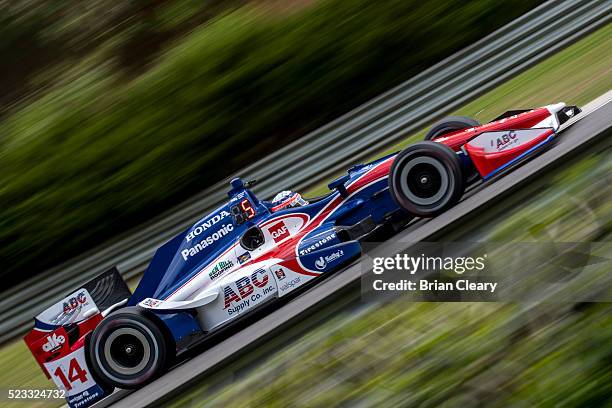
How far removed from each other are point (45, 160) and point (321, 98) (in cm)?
430

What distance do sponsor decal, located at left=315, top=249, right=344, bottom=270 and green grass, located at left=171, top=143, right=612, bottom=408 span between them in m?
3.66

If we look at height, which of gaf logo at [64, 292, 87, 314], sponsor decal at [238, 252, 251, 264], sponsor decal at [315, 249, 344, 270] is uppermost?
gaf logo at [64, 292, 87, 314]

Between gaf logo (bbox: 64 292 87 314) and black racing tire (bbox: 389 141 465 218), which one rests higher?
gaf logo (bbox: 64 292 87 314)

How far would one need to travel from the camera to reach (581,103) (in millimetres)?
9664

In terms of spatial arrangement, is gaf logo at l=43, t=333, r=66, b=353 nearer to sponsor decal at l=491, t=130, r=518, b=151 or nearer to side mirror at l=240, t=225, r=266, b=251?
side mirror at l=240, t=225, r=266, b=251

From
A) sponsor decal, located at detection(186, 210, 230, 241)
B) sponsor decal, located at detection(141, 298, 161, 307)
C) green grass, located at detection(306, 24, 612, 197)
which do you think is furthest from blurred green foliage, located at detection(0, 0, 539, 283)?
sponsor decal, located at detection(141, 298, 161, 307)

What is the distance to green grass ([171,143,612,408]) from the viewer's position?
8.87ft

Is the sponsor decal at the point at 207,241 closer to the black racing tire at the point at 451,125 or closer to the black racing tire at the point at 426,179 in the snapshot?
the black racing tire at the point at 426,179

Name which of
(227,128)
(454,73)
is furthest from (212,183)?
(454,73)

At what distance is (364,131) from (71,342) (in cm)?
561

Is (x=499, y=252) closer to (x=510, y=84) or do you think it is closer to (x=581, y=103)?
(x=581, y=103)

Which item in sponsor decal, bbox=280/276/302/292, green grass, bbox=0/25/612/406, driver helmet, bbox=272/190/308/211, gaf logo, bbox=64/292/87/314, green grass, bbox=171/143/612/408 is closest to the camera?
green grass, bbox=171/143/612/408

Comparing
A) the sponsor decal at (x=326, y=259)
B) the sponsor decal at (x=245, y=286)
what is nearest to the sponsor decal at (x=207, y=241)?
the sponsor decal at (x=245, y=286)

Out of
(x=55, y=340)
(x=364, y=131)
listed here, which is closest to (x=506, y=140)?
(x=55, y=340)
